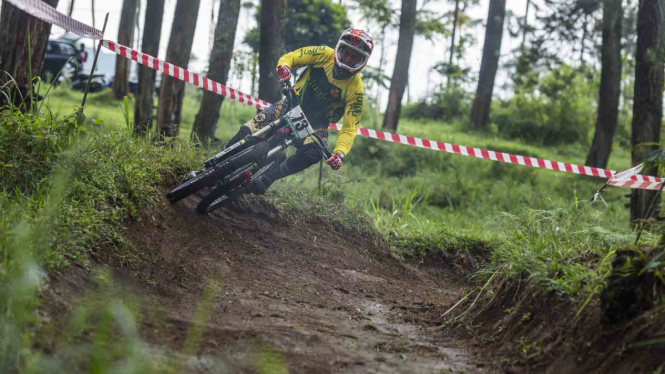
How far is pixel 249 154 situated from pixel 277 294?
61.5 inches

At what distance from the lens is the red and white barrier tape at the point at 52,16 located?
18.4 ft

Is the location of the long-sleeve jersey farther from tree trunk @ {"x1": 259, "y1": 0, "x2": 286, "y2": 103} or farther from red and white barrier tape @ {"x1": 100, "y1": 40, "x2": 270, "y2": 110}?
tree trunk @ {"x1": 259, "y1": 0, "x2": 286, "y2": 103}

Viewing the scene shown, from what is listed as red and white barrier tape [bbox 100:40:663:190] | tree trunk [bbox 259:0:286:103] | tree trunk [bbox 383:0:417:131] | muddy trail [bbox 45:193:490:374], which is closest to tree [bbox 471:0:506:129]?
tree trunk [bbox 383:0:417:131]

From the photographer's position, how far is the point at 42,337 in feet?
10.6

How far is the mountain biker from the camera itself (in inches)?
276

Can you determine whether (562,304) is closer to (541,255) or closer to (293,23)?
(541,255)

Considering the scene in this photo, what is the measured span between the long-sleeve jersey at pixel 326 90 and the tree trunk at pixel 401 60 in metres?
11.5

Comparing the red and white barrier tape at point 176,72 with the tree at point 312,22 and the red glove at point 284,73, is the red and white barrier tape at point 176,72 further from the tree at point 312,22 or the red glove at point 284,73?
the tree at point 312,22

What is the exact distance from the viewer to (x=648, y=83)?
1130cm

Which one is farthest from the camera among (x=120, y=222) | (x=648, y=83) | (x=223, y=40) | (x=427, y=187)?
(x=427, y=187)

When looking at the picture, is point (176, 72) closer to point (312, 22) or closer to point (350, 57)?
point (350, 57)

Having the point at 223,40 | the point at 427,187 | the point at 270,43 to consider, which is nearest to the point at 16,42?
the point at 223,40

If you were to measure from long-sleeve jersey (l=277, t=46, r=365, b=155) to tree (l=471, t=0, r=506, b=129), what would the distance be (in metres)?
16.5

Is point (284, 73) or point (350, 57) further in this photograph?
point (350, 57)
